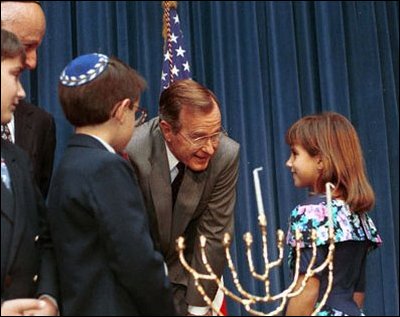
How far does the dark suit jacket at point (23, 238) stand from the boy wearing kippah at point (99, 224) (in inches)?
2.1

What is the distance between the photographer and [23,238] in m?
1.94

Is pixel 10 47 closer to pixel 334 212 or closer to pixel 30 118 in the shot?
pixel 30 118

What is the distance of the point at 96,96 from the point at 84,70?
86mm

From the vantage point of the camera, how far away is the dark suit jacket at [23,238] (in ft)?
6.27

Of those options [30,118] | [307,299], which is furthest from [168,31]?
[307,299]

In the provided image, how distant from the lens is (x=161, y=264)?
1913 millimetres

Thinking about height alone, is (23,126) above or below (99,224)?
above

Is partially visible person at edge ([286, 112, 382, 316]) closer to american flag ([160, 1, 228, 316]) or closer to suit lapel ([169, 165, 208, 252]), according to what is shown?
suit lapel ([169, 165, 208, 252])

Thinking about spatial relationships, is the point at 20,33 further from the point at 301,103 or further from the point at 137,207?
the point at 301,103

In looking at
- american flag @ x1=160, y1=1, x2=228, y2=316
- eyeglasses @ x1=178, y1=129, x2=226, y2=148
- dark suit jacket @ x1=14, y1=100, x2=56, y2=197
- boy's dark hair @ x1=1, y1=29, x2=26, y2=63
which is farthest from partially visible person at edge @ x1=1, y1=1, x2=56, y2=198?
american flag @ x1=160, y1=1, x2=228, y2=316

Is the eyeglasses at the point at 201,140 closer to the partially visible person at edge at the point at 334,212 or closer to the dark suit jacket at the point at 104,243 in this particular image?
the partially visible person at edge at the point at 334,212

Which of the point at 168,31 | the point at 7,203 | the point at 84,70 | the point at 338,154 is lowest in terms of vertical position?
→ the point at 7,203

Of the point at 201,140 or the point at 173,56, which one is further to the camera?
the point at 173,56

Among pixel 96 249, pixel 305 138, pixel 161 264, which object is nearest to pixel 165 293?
pixel 161 264
